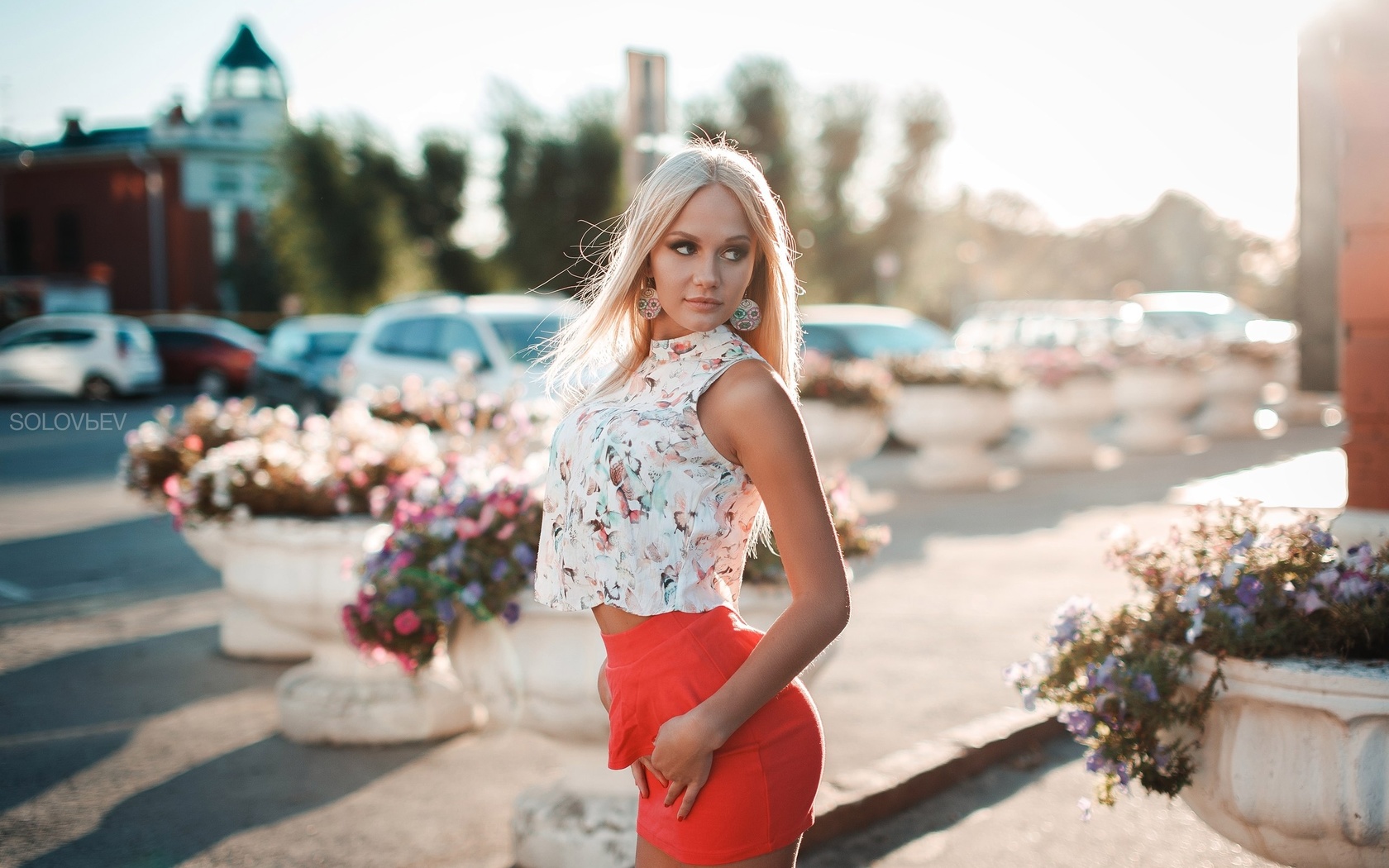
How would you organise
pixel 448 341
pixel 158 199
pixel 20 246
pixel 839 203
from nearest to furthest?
1. pixel 448 341
2. pixel 839 203
3. pixel 158 199
4. pixel 20 246

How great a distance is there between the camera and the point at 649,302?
2.24 metres

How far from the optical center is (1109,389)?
14.6 m

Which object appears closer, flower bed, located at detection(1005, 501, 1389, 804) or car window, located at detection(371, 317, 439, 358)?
flower bed, located at detection(1005, 501, 1389, 804)

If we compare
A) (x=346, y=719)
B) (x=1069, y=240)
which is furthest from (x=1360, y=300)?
(x=1069, y=240)

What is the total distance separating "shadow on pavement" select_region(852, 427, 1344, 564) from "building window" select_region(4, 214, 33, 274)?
42.0 m

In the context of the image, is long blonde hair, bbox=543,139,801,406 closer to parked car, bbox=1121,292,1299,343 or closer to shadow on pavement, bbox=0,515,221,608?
shadow on pavement, bbox=0,515,221,608

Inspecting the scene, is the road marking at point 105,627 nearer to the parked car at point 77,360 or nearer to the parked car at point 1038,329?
the parked car at point 1038,329

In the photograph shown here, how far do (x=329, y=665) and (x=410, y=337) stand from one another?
26.5 feet

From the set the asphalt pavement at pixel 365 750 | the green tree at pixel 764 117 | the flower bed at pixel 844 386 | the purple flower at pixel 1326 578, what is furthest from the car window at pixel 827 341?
the green tree at pixel 764 117

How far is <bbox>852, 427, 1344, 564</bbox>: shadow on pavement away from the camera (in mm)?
10367

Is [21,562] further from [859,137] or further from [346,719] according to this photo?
[859,137]

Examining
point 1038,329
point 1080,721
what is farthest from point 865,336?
point 1080,721

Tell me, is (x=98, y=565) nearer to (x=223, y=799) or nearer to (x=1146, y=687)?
(x=223, y=799)

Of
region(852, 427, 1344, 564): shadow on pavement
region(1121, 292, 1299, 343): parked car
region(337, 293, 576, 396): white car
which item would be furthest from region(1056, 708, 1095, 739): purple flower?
region(1121, 292, 1299, 343): parked car
